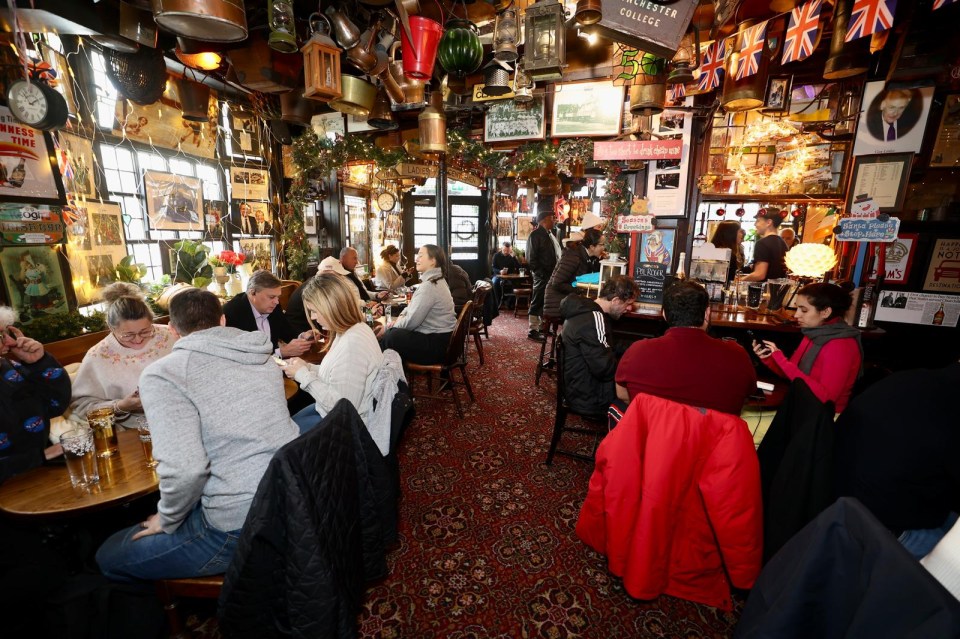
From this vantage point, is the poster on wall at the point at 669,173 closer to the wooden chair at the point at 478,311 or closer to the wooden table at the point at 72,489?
the wooden chair at the point at 478,311

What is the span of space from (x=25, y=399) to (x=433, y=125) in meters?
2.74

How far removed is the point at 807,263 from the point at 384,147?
15.9 ft

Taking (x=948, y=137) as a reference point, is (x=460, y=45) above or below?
above

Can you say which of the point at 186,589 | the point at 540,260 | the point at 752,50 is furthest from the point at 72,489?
the point at 540,260

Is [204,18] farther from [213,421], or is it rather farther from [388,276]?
[388,276]

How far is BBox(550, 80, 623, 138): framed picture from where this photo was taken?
12.4ft

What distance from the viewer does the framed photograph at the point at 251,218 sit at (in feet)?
17.1

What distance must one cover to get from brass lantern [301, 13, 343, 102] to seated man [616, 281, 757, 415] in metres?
2.05

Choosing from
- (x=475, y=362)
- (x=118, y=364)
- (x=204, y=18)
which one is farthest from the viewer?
(x=475, y=362)

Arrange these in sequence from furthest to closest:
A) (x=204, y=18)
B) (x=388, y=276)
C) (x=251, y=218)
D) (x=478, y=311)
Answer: (x=388, y=276) → (x=251, y=218) → (x=478, y=311) → (x=204, y=18)

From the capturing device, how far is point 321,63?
2135 millimetres

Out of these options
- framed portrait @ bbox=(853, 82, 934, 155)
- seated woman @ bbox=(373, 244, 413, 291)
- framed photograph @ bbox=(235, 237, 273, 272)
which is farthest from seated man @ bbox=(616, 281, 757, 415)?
framed photograph @ bbox=(235, 237, 273, 272)

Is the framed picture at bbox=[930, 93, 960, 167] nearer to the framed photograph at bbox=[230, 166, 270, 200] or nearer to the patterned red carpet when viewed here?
the patterned red carpet

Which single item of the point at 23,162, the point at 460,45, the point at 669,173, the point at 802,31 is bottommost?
the point at 23,162
